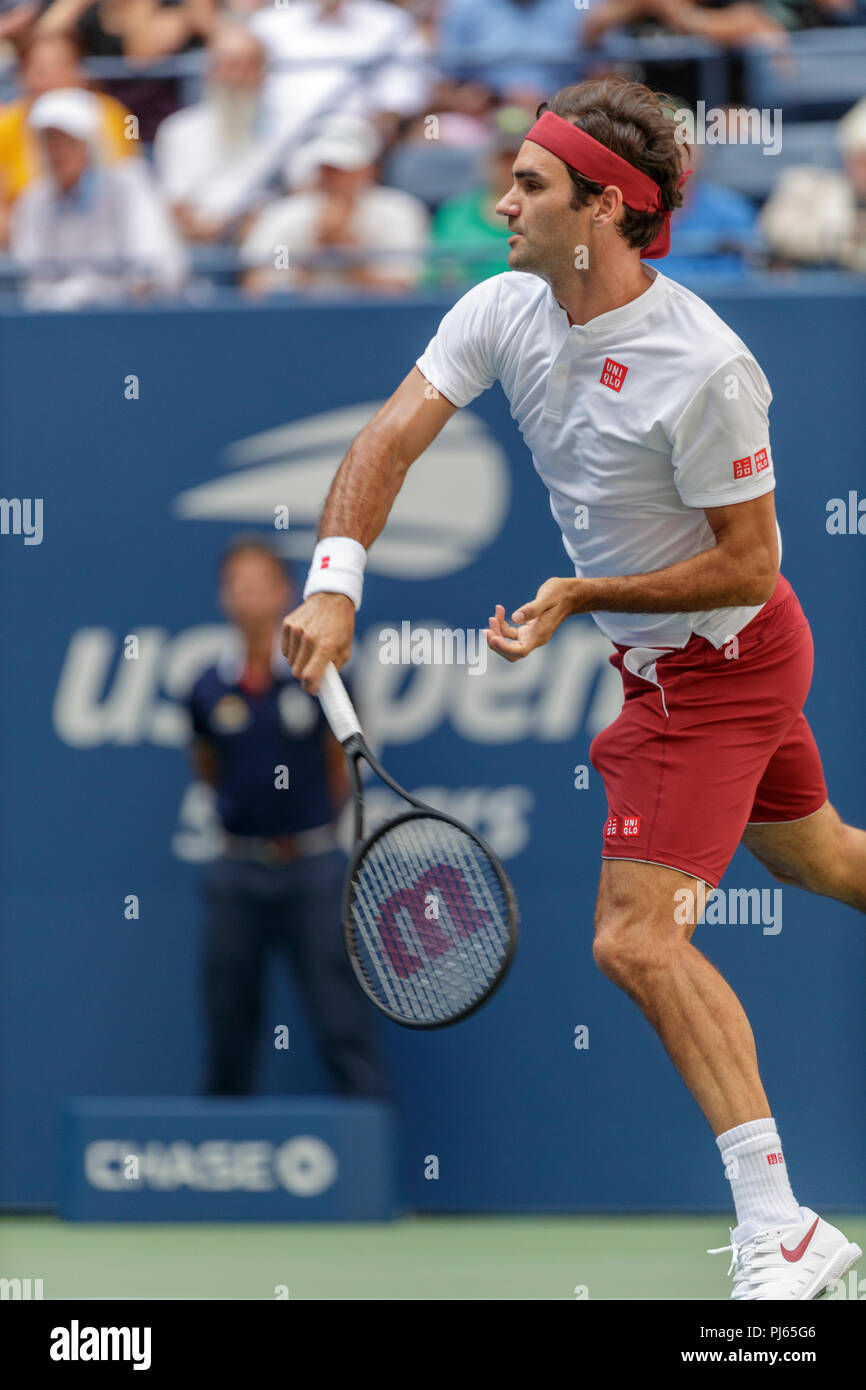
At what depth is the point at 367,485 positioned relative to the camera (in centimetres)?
329

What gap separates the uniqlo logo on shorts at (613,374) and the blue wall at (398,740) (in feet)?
4.71

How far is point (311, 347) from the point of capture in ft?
15.5

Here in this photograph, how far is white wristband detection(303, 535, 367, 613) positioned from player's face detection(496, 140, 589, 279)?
22.3 inches

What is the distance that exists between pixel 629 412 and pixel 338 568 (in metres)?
0.58

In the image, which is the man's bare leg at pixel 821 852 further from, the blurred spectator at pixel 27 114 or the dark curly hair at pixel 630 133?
the blurred spectator at pixel 27 114

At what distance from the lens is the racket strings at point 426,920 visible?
3.37 m

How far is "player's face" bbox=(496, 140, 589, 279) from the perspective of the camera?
10.3 feet

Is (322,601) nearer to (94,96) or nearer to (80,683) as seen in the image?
(80,683)

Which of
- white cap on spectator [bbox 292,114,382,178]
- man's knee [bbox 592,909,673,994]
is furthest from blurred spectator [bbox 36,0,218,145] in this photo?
man's knee [bbox 592,909,673,994]

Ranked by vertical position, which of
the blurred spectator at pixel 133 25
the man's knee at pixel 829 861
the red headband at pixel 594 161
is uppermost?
the blurred spectator at pixel 133 25

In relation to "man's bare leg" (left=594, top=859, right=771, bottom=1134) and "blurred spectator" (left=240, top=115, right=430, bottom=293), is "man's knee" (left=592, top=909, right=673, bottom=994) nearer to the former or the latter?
"man's bare leg" (left=594, top=859, right=771, bottom=1134)

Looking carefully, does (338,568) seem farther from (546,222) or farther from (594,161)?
(594,161)

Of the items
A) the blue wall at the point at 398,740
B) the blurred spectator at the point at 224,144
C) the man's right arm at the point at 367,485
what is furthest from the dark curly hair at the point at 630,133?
the blurred spectator at the point at 224,144

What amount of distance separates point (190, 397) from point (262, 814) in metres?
1.11
